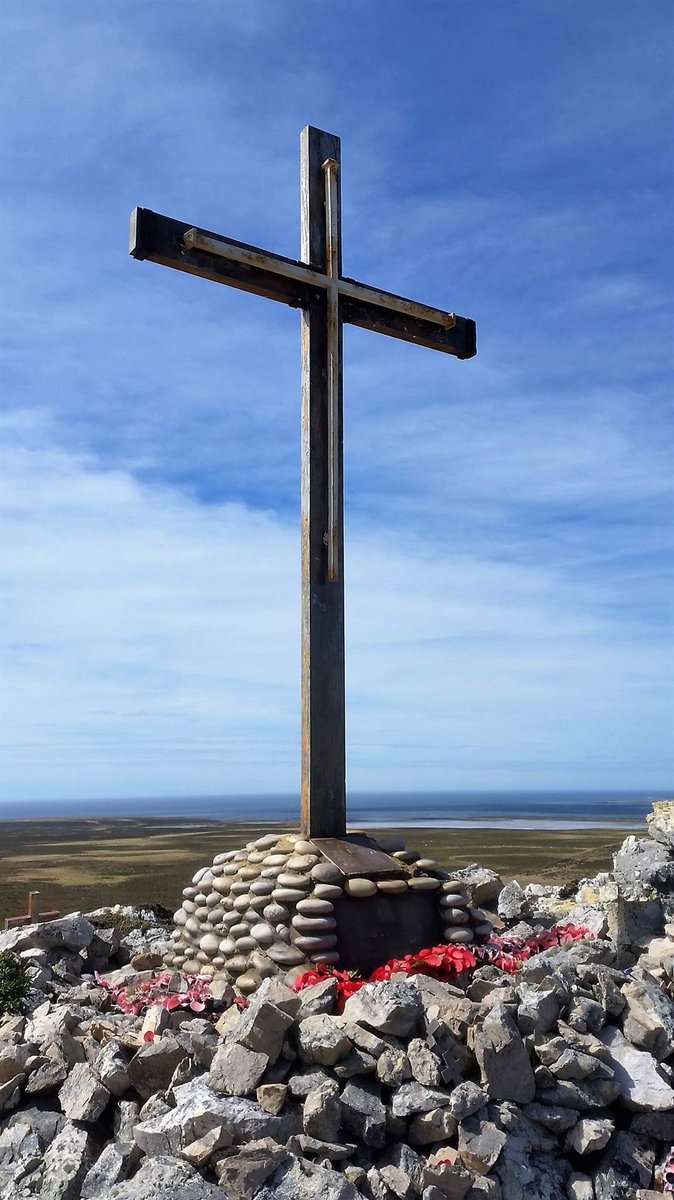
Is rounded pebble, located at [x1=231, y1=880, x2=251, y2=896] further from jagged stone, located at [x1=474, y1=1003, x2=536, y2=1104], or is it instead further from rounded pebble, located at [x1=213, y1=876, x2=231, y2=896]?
jagged stone, located at [x1=474, y1=1003, x2=536, y2=1104]

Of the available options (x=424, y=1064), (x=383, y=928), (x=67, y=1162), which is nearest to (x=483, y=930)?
(x=383, y=928)

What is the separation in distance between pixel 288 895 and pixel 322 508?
10.9 feet

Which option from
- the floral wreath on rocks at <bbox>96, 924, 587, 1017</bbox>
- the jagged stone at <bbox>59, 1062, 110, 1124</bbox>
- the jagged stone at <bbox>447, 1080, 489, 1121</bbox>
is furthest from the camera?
the floral wreath on rocks at <bbox>96, 924, 587, 1017</bbox>

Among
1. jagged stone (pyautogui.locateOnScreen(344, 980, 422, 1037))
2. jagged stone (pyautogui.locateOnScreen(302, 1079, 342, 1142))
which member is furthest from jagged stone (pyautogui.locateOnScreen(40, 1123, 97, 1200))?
jagged stone (pyautogui.locateOnScreen(344, 980, 422, 1037))

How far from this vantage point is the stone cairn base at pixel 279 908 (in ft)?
25.0

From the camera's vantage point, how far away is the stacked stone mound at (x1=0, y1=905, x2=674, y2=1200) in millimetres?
5352

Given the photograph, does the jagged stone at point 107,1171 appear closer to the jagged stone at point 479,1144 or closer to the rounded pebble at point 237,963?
the jagged stone at point 479,1144

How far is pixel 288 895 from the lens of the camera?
7730 mm

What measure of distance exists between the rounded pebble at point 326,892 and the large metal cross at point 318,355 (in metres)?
0.95

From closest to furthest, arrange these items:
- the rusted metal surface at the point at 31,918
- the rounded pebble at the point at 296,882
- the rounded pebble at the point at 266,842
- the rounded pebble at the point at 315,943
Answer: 1. the rounded pebble at the point at 315,943
2. the rounded pebble at the point at 296,882
3. the rounded pebble at the point at 266,842
4. the rusted metal surface at the point at 31,918

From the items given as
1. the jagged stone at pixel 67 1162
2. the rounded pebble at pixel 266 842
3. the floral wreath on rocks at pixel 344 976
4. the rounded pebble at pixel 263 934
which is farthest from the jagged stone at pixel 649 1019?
the jagged stone at pixel 67 1162

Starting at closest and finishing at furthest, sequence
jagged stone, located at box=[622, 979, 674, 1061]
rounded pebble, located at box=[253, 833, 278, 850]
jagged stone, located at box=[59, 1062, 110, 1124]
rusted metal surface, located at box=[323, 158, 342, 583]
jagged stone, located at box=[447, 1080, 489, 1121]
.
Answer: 1. jagged stone, located at box=[447, 1080, 489, 1121]
2. jagged stone, located at box=[59, 1062, 110, 1124]
3. jagged stone, located at box=[622, 979, 674, 1061]
4. rounded pebble, located at box=[253, 833, 278, 850]
5. rusted metal surface, located at box=[323, 158, 342, 583]

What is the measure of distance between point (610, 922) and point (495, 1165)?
3.48 metres

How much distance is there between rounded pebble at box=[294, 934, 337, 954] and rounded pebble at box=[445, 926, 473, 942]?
3.56 feet
